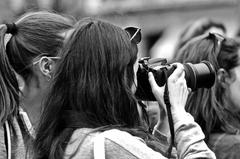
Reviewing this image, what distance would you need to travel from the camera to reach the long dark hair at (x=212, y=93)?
11.2ft

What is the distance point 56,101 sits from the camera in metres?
2.62

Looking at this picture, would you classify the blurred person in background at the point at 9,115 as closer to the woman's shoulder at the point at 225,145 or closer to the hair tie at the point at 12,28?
the hair tie at the point at 12,28

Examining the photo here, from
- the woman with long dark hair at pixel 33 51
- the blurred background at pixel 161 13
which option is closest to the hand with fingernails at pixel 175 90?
the woman with long dark hair at pixel 33 51

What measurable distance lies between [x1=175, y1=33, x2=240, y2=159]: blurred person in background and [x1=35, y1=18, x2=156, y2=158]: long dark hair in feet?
2.59

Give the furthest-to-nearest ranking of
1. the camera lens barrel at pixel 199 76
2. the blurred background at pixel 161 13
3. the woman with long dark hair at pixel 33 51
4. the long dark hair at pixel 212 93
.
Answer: the blurred background at pixel 161 13 < the long dark hair at pixel 212 93 < the woman with long dark hair at pixel 33 51 < the camera lens barrel at pixel 199 76

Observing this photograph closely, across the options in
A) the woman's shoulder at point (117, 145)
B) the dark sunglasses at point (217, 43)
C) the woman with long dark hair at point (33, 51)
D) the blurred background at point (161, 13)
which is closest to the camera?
the woman's shoulder at point (117, 145)

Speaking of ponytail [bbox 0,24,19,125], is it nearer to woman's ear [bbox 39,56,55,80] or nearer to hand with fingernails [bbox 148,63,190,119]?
woman's ear [bbox 39,56,55,80]

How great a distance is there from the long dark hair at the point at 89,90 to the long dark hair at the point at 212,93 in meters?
0.81

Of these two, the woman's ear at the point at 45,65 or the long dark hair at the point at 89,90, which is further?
the woman's ear at the point at 45,65

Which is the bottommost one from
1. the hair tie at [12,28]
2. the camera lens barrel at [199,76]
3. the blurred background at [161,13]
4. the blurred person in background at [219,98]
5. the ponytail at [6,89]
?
the blurred background at [161,13]

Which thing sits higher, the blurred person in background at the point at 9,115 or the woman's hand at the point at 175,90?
the woman's hand at the point at 175,90

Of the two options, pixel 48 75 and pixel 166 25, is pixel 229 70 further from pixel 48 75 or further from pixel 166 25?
pixel 166 25

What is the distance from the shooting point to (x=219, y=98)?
350 centimetres

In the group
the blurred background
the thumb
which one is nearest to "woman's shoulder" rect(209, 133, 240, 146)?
the thumb
